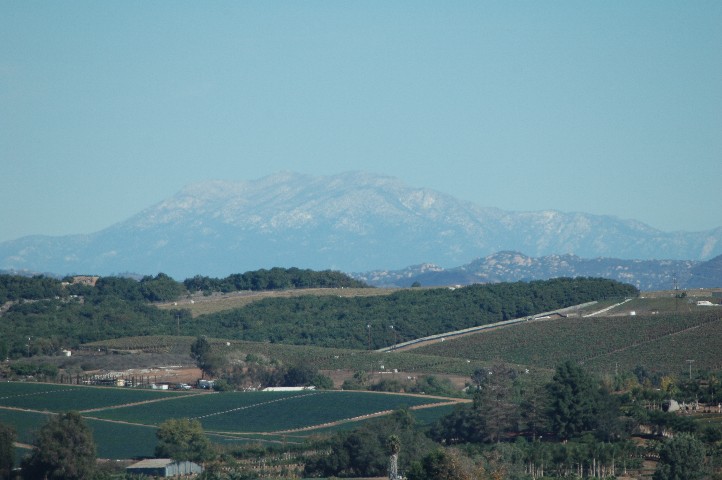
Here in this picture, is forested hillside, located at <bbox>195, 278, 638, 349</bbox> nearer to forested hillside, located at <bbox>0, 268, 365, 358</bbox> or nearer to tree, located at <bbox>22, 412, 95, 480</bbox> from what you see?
forested hillside, located at <bbox>0, 268, 365, 358</bbox>

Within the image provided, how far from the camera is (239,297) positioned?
147 metres

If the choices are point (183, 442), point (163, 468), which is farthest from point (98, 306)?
point (163, 468)

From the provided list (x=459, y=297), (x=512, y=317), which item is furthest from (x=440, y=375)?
(x=459, y=297)

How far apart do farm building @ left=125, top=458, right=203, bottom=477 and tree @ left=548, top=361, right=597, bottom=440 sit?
18.0 meters

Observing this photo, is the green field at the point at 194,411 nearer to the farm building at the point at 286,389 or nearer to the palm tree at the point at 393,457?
the farm building at the point at 286,389

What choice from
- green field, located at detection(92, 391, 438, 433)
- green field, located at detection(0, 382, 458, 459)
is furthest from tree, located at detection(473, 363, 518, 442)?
green field, located at detection(92, 391, 438, 433)

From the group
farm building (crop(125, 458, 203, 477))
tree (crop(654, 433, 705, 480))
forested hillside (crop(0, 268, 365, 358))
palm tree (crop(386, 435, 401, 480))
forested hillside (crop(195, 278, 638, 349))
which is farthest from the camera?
forested hillside (crop(195, 278, 638, 349))

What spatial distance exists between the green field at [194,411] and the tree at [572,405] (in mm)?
8125

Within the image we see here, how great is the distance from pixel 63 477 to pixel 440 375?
42.6 m

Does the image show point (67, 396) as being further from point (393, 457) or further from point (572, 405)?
point (393, 457)

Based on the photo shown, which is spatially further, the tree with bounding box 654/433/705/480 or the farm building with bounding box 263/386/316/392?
the farm building with bounding box 263/386/316/392

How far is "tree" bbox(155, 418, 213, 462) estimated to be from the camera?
6172 centimetres

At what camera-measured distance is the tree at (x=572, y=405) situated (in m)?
65.8

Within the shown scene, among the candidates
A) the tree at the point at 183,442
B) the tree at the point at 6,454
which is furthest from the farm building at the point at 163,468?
the tree at the point at 6,454
